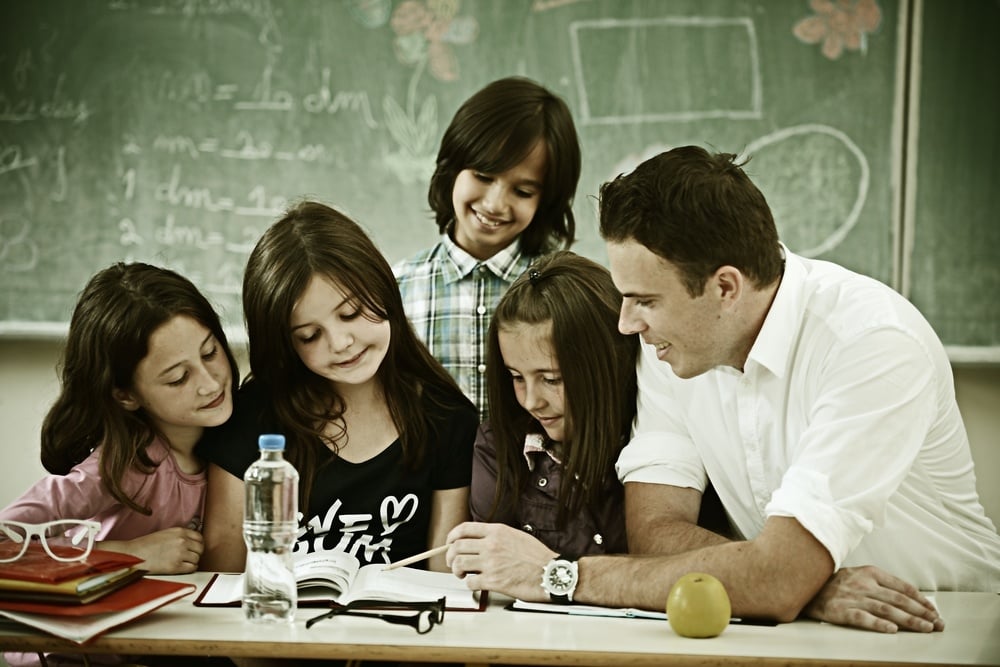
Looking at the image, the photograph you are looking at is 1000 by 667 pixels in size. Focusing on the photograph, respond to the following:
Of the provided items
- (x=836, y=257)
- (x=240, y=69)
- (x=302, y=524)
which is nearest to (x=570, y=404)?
(x=302, y=524)

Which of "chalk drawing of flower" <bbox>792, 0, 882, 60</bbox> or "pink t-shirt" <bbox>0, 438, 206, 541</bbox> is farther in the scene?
"chalk drawing of flower" <bbox>792, 0, 882, 60</bbox>

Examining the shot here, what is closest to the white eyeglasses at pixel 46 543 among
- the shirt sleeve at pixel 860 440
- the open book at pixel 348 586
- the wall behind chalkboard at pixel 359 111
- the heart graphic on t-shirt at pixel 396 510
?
the open book at pixel 348 586

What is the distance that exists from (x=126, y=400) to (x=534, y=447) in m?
0.85

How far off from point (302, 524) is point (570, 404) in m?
0.60

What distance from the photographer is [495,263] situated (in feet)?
8.86

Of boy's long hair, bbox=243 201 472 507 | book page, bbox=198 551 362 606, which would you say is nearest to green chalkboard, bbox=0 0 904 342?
boy's long hair, bbox=243 201 472 507

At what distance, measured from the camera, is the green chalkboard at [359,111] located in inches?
130

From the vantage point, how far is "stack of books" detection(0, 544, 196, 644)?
152cm

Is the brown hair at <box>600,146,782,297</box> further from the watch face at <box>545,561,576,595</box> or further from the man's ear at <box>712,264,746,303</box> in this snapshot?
the watch face at <box>545,561,576,595</box>

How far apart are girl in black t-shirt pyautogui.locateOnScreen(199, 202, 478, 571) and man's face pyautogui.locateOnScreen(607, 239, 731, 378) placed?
54 cm

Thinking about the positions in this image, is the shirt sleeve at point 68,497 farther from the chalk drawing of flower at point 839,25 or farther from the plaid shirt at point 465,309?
the chalk drawing of flower at point 839,25

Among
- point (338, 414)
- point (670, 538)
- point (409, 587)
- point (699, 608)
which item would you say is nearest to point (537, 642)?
point (699, 608)

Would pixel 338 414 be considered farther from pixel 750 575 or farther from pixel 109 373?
pixel 750 575

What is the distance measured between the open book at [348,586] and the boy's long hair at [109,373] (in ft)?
1.27
